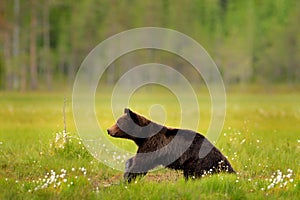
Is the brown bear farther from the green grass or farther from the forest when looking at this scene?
the forest

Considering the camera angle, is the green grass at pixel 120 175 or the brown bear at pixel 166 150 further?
the brown bear at pixel 166 150

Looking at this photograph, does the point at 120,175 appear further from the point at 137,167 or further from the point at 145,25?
the point at 145,25

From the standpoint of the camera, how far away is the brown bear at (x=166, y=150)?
9961 mm

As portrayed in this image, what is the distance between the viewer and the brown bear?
996 centimetres

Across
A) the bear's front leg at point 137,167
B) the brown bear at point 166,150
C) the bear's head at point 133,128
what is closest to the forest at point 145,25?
the bear's head at point 133,128

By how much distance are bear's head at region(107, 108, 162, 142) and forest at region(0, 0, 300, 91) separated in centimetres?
5614

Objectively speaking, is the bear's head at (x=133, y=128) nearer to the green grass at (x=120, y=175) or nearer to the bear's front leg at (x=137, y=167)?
the bear's front leg at (x=137, y=167)

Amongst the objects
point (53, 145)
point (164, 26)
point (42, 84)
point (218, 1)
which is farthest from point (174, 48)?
Answer: point (53, 145)

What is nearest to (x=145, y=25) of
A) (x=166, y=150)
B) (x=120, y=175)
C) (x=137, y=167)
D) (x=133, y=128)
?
(x=120, y=175)

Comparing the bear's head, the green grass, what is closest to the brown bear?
the bear's head

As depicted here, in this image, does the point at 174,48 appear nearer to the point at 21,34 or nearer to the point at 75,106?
the point at 21,34

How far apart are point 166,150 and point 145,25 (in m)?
66.2

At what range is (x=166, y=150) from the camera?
10016 mm

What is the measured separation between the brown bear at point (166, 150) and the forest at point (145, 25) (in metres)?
56.2
